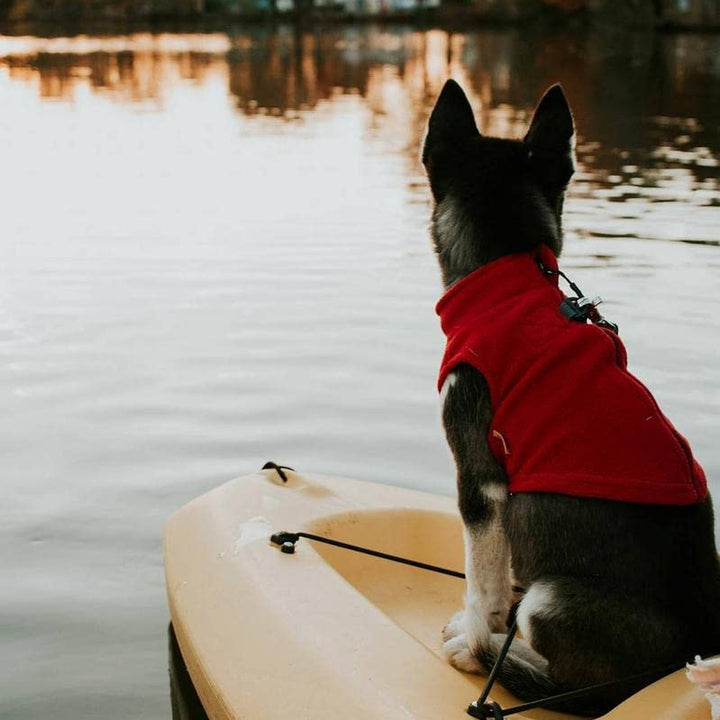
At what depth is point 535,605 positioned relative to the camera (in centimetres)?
290

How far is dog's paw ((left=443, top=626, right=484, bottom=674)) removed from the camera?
10.9ft

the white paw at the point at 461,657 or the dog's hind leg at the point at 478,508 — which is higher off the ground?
the dog's hind leg at the point at 478,508

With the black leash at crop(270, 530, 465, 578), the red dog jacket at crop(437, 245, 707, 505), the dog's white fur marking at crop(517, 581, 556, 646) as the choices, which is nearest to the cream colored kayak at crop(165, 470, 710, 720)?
the black leash at crop(270, 530, 465, 578)

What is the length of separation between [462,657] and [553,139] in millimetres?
1533

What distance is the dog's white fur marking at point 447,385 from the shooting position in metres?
3.17

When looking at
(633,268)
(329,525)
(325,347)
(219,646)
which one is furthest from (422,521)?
(633,268)

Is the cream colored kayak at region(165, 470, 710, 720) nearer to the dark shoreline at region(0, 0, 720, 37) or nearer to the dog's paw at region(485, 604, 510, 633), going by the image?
the dog's paw at region(485, 604, 510, 633)

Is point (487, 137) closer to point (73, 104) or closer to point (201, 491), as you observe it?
point (201, 491)

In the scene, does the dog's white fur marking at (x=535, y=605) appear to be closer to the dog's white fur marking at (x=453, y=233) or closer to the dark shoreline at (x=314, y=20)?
the dog's white fur marking at (x=453, y=233)

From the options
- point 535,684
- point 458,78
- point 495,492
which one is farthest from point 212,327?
point 458,78

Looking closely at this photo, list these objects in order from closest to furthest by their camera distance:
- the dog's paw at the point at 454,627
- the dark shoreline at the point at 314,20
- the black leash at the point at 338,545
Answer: the dog's paw at the point at 454,627 → the black leash at the point at 338,545 → the dark shoreline at the point at 314,20

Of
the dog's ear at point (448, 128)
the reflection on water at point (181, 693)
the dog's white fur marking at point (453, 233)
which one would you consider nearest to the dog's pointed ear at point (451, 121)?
the dog's ear at point (448, 128)

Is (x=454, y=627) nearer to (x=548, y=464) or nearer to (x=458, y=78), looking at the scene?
(x=548, y=464)

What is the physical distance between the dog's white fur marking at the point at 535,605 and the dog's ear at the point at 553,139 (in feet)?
3.96
